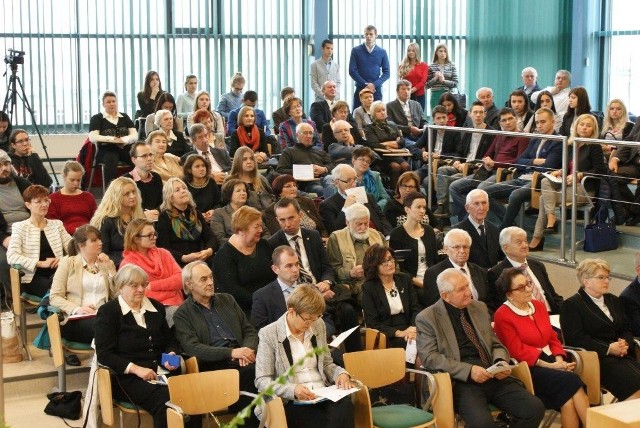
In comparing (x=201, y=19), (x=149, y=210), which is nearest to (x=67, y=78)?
(x=201, y=19)

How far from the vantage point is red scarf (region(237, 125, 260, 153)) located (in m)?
9.99

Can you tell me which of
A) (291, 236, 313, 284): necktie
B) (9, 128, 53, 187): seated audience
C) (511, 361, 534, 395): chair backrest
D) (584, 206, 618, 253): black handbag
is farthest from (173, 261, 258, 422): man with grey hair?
(9, 128, 53, 187): seated audience

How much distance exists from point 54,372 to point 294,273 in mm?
1729

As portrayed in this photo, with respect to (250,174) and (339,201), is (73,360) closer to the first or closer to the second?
(250,174)


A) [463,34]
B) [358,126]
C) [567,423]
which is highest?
[463,34]

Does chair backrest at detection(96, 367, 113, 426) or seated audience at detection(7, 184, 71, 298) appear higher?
seated audience at detection(7, 184, 71, 298)

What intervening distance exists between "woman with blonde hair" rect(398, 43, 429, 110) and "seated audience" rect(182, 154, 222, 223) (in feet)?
16.3

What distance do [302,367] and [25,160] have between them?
4316 mm

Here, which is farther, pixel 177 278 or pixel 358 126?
pixel 358 126

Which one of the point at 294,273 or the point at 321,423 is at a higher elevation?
the point at 294,273

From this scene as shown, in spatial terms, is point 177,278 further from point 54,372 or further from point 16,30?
point 16,30

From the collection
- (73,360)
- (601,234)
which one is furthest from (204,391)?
(601,234)

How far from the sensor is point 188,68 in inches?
526

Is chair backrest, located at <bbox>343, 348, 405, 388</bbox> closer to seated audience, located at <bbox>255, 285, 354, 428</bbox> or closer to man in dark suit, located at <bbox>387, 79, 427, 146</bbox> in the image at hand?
seated audience, located at <bbox>255, 285, 354, 428</bbox>
